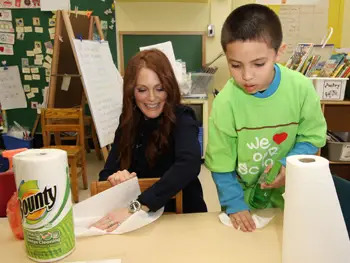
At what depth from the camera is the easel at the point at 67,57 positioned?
2.76 m

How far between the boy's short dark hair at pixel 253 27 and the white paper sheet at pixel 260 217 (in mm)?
444

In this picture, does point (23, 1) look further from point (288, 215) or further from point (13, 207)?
point (288, 215)

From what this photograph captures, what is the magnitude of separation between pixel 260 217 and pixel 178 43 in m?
2.96

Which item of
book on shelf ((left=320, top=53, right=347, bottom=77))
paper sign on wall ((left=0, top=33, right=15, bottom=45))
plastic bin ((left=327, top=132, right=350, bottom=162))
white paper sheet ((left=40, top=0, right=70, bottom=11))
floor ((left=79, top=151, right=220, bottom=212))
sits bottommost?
floor ((left=79, top=151, right=220, bottom=212))

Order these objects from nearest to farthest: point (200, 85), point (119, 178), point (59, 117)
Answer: point (119, 178) → point (59, 117) → point (200, 85)

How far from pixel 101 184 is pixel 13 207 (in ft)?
0.86

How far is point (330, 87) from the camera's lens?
94.0 inches

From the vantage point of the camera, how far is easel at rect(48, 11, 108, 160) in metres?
2.76

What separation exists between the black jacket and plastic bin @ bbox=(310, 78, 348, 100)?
5.04ft

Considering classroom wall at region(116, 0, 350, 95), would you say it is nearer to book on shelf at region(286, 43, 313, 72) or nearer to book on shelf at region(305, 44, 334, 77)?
book on shelf at region(286, 43, 313, 72)

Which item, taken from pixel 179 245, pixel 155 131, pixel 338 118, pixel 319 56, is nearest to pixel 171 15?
pixel 319 56

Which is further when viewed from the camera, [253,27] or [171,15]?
[171,15]

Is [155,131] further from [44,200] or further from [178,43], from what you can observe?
[178,43]

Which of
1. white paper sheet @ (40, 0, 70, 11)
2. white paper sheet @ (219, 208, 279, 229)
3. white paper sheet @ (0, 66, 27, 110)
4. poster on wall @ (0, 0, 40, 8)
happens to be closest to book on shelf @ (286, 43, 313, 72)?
white paper sheet @ (219, 208, 279, 229)
